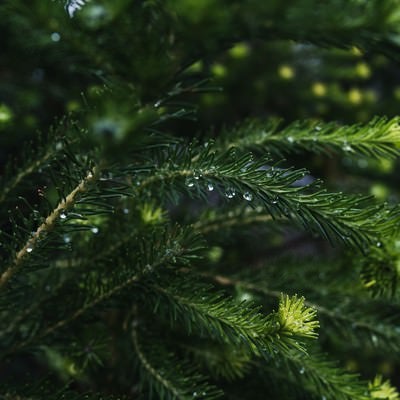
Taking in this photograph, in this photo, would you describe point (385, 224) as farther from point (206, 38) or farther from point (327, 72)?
point (327, 72)

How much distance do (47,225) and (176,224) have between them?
0.13 m

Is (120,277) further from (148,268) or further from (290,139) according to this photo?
(290,139)

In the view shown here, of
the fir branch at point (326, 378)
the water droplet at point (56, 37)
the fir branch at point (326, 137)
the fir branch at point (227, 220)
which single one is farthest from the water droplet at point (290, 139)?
the water droplet at point (56, 37)

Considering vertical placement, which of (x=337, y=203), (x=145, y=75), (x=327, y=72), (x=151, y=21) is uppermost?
(x=327, y=72)

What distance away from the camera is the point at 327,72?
1.13 m

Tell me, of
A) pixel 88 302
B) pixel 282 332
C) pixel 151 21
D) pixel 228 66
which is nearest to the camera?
pixel 282 332

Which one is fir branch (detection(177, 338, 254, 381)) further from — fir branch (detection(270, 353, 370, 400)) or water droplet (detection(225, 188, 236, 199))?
water droplet (detection(225, 188, 236, 199))

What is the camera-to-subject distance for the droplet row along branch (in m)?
0.45

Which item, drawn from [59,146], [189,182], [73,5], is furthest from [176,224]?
[73,5]

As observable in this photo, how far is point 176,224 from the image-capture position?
0.52 metres

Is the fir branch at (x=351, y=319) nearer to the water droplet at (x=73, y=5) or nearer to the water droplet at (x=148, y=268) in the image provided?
the water droplet at (x=148, y=268)

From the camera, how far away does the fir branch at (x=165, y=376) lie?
1.75 ft

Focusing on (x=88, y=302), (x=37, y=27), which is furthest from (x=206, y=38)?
(x=88, y=302)

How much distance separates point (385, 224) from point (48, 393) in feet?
1.26
